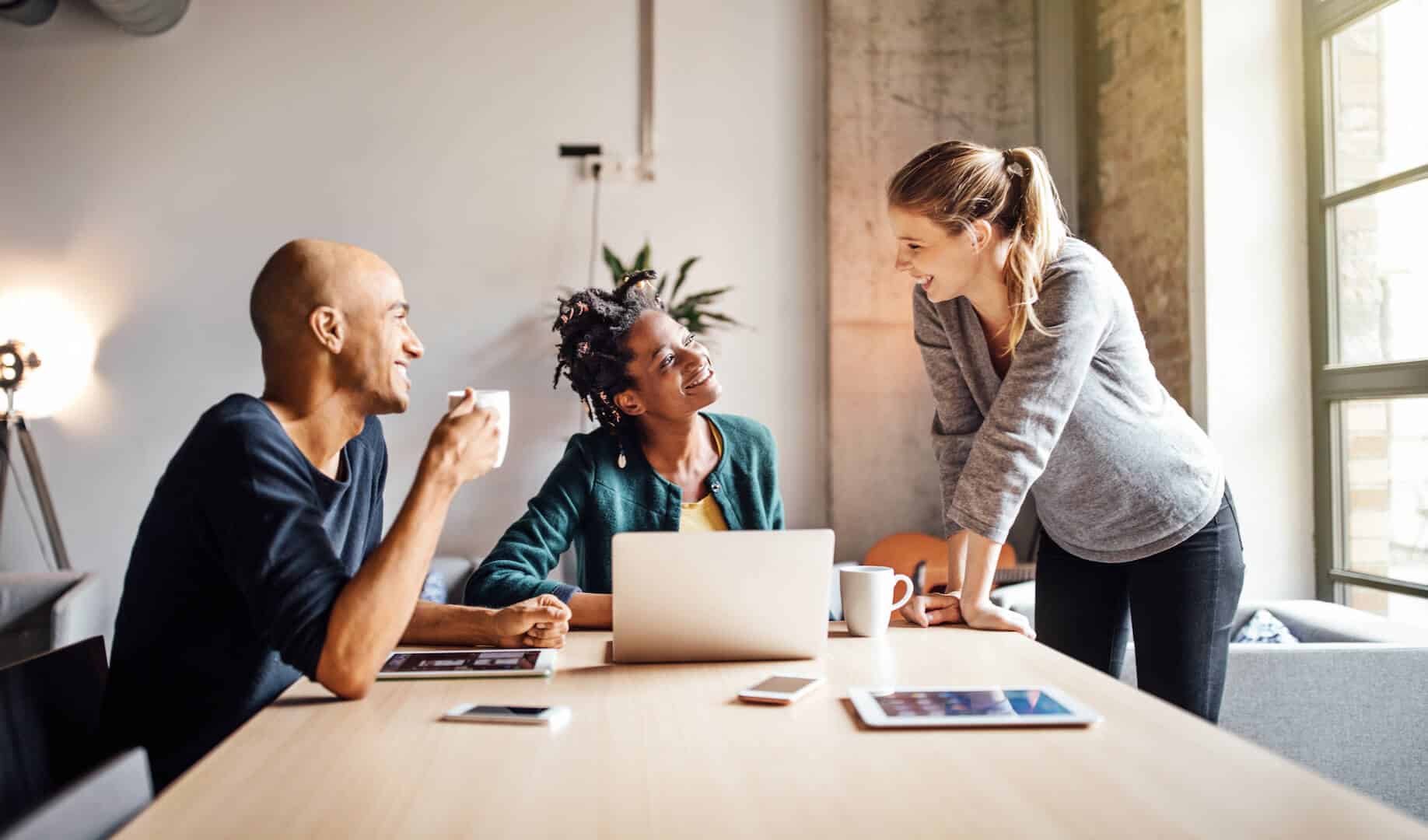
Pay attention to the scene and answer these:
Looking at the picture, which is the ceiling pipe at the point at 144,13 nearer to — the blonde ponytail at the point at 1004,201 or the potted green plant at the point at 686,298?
the potted green plant at the point at 686,298

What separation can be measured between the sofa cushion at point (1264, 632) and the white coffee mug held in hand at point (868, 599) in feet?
5.25

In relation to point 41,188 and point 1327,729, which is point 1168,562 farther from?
point 41,188

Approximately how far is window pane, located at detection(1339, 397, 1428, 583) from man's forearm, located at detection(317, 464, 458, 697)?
9.48ft

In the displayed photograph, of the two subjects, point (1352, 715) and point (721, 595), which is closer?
point (721, 595)

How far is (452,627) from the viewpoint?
158cm

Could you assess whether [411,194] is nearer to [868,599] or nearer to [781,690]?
[868,599]

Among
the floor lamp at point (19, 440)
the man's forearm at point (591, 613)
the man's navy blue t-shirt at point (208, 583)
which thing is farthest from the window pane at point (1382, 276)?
the floor lamp at point (19, 440)

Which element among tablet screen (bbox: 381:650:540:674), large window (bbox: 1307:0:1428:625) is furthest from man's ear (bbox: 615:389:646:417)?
large window (bbox: 1307:0:1428:625)

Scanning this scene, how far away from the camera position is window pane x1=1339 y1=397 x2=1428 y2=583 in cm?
306

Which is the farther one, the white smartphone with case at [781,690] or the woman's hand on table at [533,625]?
the woman's hand on table at [533,625]

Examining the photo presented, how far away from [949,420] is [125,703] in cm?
136

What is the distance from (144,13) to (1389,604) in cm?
473

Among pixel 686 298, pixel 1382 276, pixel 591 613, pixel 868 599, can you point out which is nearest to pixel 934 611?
pixel 868 599

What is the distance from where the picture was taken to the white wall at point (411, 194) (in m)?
4.30
